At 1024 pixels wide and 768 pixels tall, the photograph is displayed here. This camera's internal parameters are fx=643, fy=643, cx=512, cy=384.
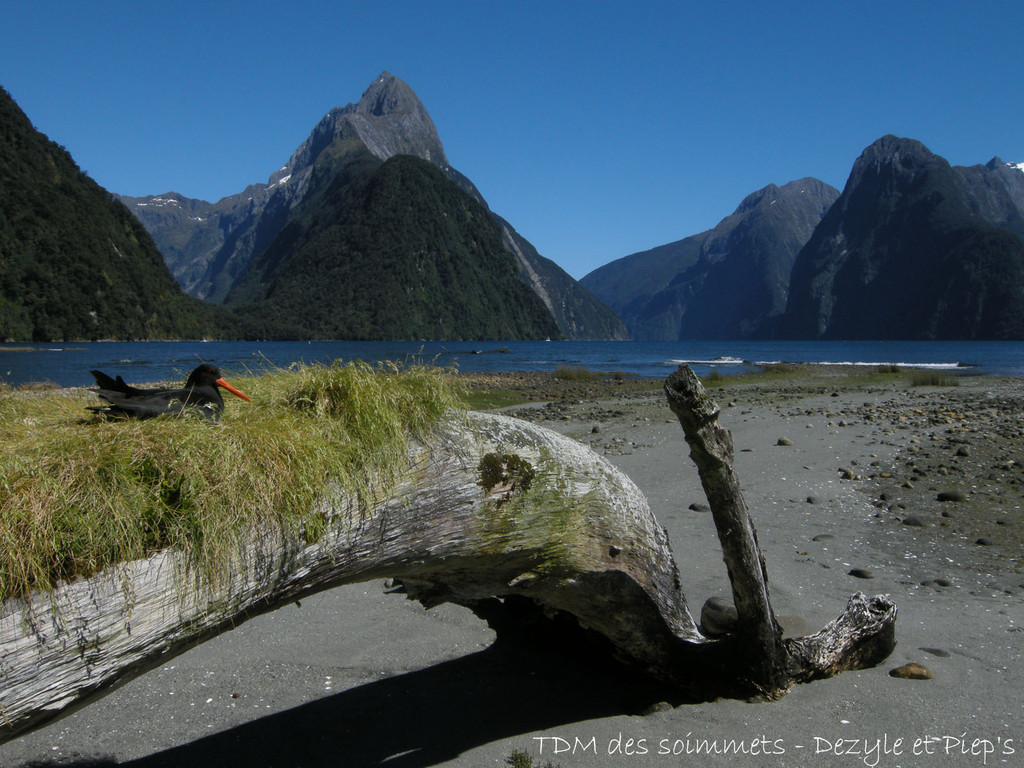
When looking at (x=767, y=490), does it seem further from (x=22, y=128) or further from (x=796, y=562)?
(x=22, y=128)

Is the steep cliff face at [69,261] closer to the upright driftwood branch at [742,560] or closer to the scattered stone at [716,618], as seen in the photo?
the scattered stone at [716,618]

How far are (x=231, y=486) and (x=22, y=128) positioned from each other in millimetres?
187521

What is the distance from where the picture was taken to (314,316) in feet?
635

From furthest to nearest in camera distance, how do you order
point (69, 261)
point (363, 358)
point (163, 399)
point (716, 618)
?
point (69, 261) < point (363, 358) < point (716, 618) < point (163, 399)

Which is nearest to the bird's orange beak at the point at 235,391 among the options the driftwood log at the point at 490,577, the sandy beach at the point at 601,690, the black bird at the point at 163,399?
the black bird at the point at 163,399

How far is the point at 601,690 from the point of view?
4449mm

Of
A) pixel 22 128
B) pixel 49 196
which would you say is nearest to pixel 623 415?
pixel 49 196

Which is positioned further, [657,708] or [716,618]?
[716,618]

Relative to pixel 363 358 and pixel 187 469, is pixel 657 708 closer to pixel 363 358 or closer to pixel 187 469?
pixel 187 469

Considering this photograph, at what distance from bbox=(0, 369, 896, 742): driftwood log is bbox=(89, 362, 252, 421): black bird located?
814mm

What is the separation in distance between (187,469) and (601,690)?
3191 millimetres

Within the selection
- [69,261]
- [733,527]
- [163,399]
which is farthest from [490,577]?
[69,261]

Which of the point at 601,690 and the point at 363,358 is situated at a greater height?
the point at 363,358

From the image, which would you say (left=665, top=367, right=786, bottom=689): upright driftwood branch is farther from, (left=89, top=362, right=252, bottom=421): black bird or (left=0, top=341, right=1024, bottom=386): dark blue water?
(left=89, top=362, right=252, bottom=421): black bird
